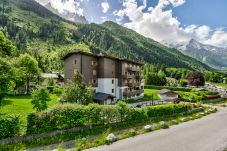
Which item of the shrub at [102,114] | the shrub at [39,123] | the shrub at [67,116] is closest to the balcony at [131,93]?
the shrub at [102,114]

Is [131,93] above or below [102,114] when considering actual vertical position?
above

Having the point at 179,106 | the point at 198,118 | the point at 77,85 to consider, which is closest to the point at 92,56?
the point at 77,85

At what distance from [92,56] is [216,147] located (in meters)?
46.6

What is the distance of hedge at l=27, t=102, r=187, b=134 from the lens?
2658cm

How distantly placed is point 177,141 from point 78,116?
39.7ft

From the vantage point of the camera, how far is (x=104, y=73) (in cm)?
6719

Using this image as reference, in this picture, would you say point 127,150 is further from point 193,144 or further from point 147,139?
point 193,144

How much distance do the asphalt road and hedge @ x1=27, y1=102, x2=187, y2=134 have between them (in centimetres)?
565

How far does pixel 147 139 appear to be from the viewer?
27.0 meters

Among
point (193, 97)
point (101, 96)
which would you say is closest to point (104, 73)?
point (101, 96)

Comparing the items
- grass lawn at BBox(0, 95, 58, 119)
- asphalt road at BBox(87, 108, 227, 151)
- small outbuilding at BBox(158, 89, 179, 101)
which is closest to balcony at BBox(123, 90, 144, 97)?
small outbuilding at BBox(158, 89, 179, 101)

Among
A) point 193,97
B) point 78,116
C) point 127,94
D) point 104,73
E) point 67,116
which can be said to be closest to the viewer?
point 67,116

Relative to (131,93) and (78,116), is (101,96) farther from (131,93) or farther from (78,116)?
(78,116)

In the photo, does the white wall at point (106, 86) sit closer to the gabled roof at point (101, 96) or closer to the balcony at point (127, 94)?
the gabled roof at point (101, 96)
